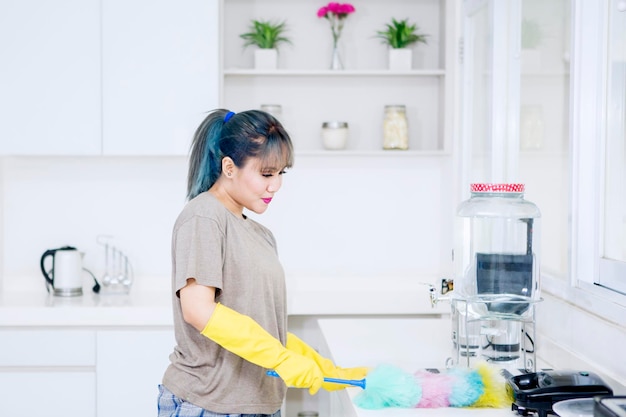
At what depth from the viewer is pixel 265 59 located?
3.47 m

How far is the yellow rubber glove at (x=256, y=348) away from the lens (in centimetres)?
170

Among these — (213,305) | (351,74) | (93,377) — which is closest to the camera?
(213,305)

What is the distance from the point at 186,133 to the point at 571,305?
1781 millimetres

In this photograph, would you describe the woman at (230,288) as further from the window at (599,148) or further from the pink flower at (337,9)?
the pink flower at (337,9)

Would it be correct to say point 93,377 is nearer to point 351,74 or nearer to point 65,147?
point 65,147

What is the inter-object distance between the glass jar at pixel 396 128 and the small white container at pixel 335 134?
0.19 m

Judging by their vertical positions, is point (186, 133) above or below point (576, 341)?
above

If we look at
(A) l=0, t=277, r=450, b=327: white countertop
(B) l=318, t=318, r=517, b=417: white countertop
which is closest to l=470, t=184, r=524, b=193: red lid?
(B) l=318, t=318, r=517, b=417: white countertop

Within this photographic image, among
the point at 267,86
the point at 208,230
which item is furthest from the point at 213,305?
the point at 267,86

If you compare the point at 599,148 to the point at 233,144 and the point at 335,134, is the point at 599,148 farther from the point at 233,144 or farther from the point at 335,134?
the point at 335,134

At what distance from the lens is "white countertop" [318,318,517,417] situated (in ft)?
5.20

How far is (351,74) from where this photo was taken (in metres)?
3.46

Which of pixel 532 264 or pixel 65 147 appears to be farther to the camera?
pixel 65 147

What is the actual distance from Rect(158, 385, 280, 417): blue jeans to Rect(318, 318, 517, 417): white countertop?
1.02ft
